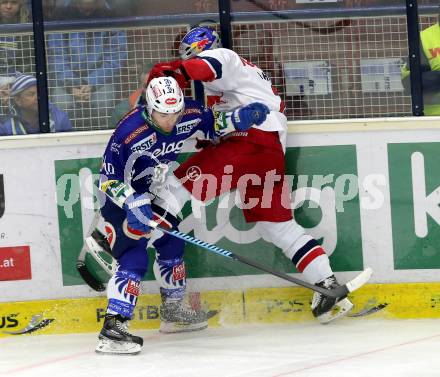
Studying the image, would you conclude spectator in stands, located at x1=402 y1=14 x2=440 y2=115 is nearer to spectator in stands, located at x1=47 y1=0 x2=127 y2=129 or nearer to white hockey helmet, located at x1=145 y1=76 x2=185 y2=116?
white hockey helmet, located at x1=145 y1=76 x2=185 y2=116

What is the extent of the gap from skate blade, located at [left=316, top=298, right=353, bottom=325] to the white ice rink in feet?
0.15

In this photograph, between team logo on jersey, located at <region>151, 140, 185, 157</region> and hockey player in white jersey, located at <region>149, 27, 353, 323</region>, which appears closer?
team logo on jersey, located at <region>151, 140, 185, 157</region>

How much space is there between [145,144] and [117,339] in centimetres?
88

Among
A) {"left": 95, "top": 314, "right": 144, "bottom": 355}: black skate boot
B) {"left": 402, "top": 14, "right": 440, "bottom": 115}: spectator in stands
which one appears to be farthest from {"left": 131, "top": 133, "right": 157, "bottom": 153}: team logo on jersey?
{"left": 402, "top": 14, "right": 440, "bottom": 115}: spectator in stands

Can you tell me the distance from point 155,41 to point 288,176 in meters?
0.91

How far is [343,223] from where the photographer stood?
19.1 ft

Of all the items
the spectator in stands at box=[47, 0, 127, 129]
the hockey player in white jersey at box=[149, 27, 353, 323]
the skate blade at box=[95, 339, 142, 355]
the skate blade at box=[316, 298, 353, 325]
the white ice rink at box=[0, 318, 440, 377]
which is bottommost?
the white ice rink at box=[0, 318, 440, 377]

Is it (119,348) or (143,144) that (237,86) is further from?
(119,348)

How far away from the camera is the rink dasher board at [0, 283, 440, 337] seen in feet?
19.0

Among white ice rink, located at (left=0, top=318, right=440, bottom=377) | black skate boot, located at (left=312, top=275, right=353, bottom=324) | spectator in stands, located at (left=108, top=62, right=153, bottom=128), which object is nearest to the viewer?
white ice rink, located at (left=0, top=318, right=440, bottom=377)

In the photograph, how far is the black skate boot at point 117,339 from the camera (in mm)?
5249

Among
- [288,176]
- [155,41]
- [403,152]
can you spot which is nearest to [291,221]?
[288,176]

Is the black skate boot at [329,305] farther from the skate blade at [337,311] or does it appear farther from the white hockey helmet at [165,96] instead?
the white hockey helmet at [165,96]

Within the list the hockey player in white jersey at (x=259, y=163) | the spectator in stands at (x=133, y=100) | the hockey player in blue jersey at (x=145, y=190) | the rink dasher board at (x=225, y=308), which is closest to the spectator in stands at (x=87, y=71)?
the spectator in stands at (x=133, y=100)
